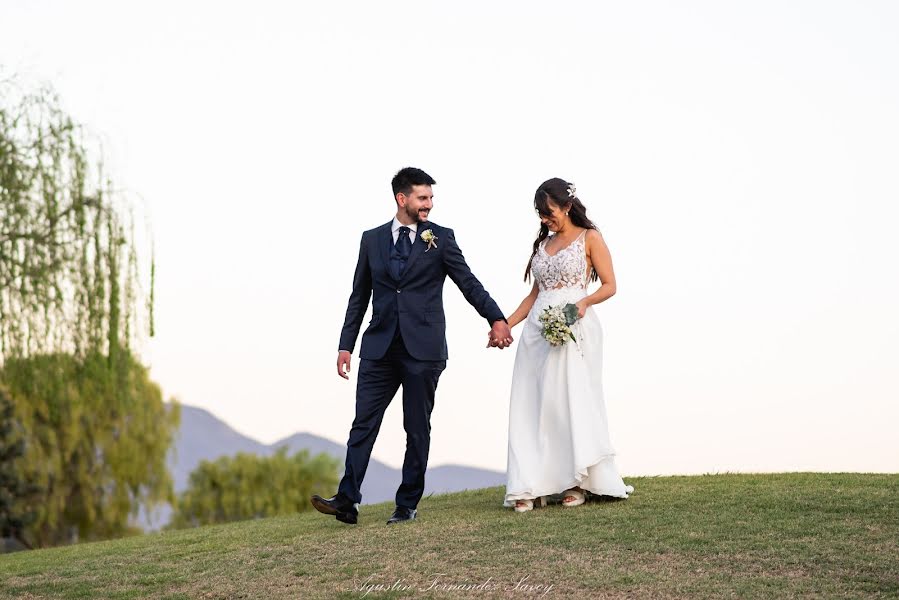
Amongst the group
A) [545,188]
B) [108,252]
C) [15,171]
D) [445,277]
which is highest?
[15,171]

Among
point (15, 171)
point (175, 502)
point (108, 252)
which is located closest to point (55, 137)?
point (15, 171)

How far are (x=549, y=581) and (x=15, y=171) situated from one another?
11.0 m

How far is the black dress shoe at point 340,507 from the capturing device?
7720 mm

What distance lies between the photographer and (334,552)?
23.2ft

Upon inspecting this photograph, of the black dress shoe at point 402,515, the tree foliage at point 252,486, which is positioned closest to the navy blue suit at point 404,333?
the black dress shoe at point 402,515

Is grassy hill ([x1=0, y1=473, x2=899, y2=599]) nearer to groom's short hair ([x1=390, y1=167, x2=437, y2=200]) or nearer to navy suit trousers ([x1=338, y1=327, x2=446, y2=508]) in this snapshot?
navy suit trousers ([x1=338, y1=327, x2=446, y2=508])

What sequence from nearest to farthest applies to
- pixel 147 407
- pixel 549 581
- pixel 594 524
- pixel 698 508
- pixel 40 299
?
pixel 549 581 → pixel 594 524 → pixel 698 508 → pixel 40 299 → pixel 147 407

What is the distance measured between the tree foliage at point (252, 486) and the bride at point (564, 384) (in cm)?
1781

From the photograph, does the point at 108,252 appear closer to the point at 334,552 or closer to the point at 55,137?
the point at 55,137

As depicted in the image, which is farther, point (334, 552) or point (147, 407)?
point (147, 407)

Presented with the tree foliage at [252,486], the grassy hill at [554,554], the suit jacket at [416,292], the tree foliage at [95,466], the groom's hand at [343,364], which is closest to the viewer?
the grassy hill at [554,554]

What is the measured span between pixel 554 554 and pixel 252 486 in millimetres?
19801

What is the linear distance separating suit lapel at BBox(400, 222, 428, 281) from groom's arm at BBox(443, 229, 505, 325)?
16cm

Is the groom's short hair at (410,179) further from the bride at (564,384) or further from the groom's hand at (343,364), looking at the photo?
the groom's hand at (343,364)
